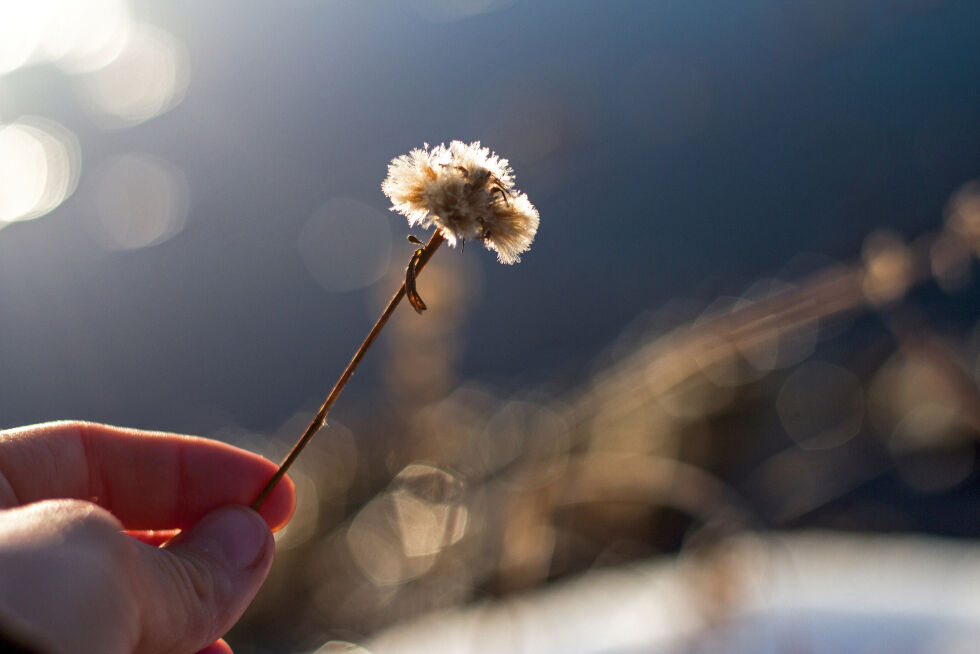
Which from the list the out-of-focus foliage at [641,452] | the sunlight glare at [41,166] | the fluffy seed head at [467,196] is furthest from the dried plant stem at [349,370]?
the sunlight glare at [41,166]

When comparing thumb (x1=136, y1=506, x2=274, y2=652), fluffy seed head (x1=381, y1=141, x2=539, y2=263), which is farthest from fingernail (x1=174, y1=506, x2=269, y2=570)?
fluffy seed head (x1=381, y1=141, x2=539, y2=263)

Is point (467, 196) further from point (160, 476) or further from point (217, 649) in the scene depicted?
point (217, 649)

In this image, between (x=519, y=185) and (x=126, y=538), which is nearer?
(x=126, y=538)

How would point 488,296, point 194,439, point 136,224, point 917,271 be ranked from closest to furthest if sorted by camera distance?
1. point 194,439
2. point 917,271
3. point 488,296
4. point 136,224

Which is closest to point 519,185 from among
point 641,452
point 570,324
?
point 570,324

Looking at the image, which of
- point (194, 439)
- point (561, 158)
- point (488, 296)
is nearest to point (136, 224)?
point (488, 296)

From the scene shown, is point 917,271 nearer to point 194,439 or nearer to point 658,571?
point 194,439
